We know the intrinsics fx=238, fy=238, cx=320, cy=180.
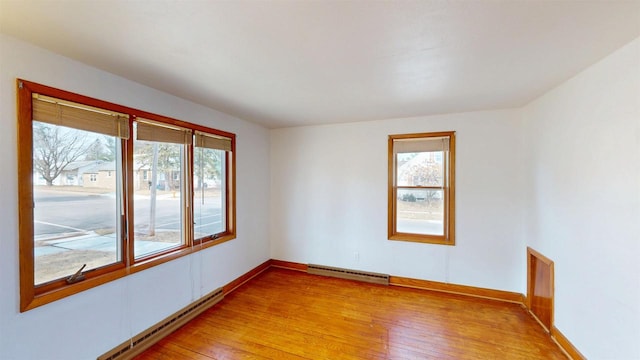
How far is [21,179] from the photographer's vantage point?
1.56 meters

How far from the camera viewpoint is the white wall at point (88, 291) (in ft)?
4.94

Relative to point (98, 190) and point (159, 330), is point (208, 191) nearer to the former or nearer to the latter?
point (98, 190)

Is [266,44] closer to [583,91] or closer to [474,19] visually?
[474,19]

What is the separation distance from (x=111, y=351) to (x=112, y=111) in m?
2.04

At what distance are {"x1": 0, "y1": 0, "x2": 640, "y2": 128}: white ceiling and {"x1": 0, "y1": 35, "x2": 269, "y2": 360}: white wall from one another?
147 mm

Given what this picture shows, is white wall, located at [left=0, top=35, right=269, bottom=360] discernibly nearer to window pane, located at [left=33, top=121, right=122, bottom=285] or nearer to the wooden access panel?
window pane, located at [left=33, top=121, right=122, bottom=285]

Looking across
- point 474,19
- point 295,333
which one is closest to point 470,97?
point 474,19

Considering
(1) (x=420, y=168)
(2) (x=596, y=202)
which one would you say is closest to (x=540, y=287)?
(2) (x=596, y=202)

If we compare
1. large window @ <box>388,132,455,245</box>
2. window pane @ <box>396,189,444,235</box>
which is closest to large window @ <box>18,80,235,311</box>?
large window @ <box>388,132,455,245</box>

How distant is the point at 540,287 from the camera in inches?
A: 105

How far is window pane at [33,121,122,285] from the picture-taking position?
5.65 feet

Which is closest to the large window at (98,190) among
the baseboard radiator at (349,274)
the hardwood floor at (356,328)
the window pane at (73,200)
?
the window pane at (73,200)

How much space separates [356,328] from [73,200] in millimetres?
2835

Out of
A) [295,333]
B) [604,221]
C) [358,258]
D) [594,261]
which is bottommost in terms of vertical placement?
[295,333]
